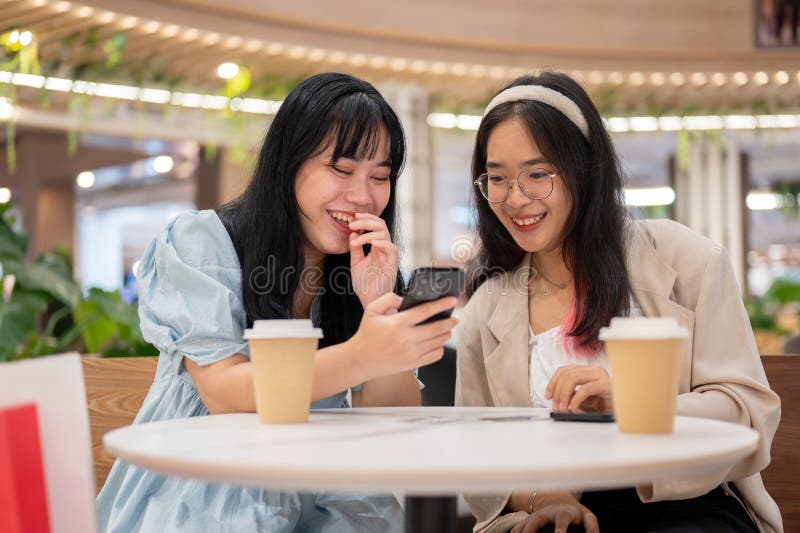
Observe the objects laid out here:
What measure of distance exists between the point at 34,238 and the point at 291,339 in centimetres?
1050

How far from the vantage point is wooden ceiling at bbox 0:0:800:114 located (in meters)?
5.09

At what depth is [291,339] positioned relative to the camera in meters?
1.21

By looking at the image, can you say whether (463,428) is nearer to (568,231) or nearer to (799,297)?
(568,231)

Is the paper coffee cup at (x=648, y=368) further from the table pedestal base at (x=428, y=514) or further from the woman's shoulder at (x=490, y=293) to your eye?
the woman's shoulder at (x=490, y=293)

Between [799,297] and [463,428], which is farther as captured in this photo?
[799,297]

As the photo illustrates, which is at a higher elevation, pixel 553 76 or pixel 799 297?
pixel 553 76

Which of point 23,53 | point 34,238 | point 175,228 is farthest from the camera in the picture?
point 34,238

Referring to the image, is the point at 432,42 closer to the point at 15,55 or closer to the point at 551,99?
the point at 15,55

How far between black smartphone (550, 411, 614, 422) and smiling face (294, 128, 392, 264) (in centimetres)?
63

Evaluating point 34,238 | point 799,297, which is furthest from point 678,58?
point 34,238

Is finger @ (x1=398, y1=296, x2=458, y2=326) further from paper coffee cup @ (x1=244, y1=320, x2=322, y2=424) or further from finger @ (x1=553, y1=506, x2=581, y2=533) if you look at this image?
finger @ (x1=553, y1=506, x2=581, y2=533)

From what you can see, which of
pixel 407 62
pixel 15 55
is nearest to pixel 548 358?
pixel 15 55

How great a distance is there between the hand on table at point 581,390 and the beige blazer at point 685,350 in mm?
188

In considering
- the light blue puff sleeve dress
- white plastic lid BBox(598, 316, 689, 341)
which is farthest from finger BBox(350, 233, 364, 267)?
white plastic lid BBox(598, 316, 689, 341)
